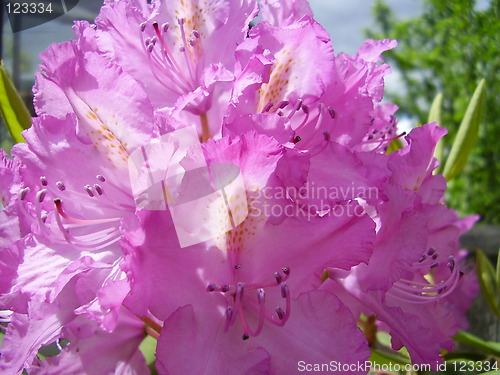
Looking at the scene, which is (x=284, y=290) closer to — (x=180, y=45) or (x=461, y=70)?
(x=180, y=45)

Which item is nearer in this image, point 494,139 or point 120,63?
point 120,63

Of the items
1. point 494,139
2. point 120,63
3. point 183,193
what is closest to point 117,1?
point 120,63

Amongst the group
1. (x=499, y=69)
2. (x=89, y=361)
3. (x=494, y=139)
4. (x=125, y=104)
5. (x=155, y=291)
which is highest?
(x=125, y=104)

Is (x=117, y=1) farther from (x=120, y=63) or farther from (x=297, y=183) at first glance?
(x=297, y=183)

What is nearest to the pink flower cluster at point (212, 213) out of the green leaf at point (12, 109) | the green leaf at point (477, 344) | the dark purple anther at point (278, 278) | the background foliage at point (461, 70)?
the dark purple anther at point (278, 278)

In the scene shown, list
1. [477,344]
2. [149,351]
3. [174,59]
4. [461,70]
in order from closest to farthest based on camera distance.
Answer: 1. [174,59]
2. [149,351]
3. [477,344]
4. [461,70]

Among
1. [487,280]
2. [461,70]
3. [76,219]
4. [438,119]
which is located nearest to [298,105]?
[76,219]

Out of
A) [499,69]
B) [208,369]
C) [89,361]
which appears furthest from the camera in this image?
[499,69]
